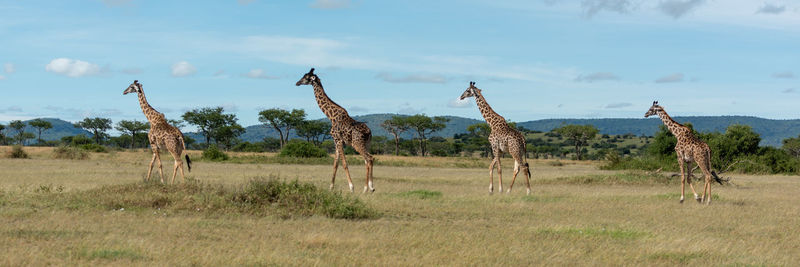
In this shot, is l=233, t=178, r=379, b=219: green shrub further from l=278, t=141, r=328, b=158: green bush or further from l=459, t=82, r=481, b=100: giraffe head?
l=278, t=141, r=328, b=158: green bush

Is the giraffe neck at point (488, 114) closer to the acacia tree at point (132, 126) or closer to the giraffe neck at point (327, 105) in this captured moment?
the giraffe neck at point (327, 105)

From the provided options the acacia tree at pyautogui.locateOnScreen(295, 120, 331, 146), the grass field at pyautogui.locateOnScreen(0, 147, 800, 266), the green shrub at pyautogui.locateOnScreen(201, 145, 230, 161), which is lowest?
the grass field at pyautogui.locateOnScreen(0, 147, 800, 266)

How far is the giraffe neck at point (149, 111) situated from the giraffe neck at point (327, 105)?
161 inches

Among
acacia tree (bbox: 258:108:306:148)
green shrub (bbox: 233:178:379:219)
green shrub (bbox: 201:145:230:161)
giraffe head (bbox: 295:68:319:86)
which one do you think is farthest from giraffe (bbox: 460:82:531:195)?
acacia tree (bbox: 258:108:306:148)

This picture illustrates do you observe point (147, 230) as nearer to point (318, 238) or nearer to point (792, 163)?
point (318, 238)

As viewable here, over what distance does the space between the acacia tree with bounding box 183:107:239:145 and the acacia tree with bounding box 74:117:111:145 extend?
→ 1890cm

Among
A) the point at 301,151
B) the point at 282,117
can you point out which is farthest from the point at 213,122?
the point at 301,151

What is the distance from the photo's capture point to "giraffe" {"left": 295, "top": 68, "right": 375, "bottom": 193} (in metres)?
19.0

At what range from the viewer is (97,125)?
102812 millimetres

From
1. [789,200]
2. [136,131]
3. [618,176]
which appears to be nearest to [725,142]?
[618,176]

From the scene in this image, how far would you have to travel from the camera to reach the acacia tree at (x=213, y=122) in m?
87.6

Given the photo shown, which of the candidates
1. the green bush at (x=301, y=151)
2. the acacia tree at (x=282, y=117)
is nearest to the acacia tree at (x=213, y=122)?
the acacia tree at (x=282, y=117)

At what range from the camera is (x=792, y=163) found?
131 feet

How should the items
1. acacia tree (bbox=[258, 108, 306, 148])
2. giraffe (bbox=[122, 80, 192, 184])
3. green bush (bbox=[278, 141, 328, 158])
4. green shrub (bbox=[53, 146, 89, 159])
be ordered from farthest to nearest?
acacia tree (bbox=[258, 108, 306, 148]) → green bush (bbox=[278, 141, 328, 158]) → green shrub (bbox=[53, 146, 89, 159]) → giraffe (bbox=[122, 80, 192, 184])
